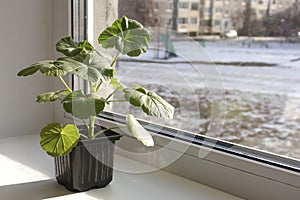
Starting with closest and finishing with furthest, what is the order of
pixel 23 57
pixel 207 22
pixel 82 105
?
pixel 82 105 → pixel 207 22 → pixel 23 57

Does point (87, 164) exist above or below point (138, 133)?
below

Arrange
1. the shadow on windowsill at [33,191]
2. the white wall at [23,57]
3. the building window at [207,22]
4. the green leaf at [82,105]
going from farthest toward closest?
the white wall at [23,57] → the building window at [207,22] → the shadow on windowsill at [33,191] → the green leaf at [82,105]

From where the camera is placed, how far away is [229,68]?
109 centimetres

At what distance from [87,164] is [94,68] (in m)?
0.25

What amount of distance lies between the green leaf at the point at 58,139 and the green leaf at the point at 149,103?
0.52 ft

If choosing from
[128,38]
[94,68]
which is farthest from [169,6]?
[94,68]

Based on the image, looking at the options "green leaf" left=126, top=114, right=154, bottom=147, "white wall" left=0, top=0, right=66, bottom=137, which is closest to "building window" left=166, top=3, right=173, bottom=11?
"green leaf" left=126, top=114, right=154, bottom=147

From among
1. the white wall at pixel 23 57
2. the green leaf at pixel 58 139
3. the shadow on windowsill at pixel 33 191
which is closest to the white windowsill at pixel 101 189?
the shadow on windowsill at pixel 33 191

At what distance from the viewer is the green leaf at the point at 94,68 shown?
893 mm

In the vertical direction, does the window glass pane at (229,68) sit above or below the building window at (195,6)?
below

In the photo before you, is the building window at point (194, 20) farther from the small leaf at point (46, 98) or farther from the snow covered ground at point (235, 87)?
the small leaf at point (46, 98)

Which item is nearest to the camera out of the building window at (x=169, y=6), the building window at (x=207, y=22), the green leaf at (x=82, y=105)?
the green leaf at (x=82, y=105)

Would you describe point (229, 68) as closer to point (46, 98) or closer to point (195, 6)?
point (195, 6)

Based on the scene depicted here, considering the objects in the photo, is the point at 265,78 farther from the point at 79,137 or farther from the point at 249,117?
the point at 79,137
